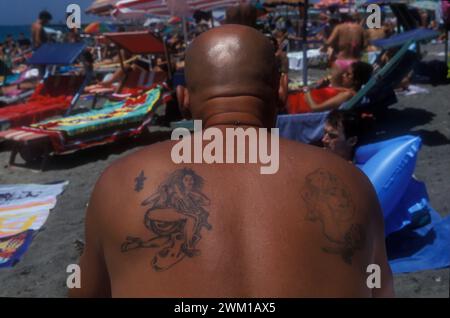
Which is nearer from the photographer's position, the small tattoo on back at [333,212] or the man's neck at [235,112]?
the small tattoo on back at [333,212]

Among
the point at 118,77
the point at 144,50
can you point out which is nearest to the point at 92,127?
the point at 144,50

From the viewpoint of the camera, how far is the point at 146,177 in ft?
3.97

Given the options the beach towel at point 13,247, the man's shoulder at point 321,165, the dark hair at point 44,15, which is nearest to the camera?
the man's shoulder at point 321,165

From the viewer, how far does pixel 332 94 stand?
5656mm

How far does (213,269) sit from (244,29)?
0.64 m

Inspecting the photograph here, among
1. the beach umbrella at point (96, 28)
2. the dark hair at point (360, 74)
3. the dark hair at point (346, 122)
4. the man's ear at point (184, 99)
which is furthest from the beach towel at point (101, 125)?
the beach umbrella at point (96, 28)

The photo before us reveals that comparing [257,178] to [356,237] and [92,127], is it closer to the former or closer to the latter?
[356,237]

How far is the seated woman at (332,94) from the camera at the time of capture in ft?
18.2

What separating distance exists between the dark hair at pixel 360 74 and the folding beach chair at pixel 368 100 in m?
0.28

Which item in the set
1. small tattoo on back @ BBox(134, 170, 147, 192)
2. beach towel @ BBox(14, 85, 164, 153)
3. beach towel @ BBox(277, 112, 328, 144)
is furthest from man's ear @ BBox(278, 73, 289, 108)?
beach towel @ BBox(14, 85, 164, 153)

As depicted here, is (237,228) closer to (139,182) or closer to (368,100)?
(139,182)

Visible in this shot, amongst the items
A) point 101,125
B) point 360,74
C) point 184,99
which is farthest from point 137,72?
point 184,99

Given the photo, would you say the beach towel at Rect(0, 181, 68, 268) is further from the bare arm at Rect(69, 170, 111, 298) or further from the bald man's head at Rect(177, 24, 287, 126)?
the bald man's head at Rect(177, 24, 287, 126)

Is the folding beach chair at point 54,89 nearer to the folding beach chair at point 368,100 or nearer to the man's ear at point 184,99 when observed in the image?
the folding beach chair at point 368,100
